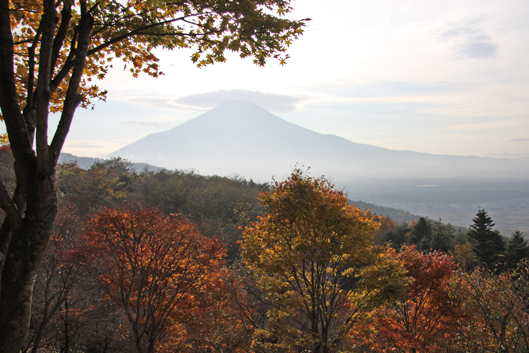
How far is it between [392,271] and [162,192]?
95.7 ft

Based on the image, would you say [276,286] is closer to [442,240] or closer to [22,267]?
[22,267]

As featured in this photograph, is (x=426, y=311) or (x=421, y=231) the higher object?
(x=426, y=311)

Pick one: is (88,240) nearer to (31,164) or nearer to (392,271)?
(31,164)

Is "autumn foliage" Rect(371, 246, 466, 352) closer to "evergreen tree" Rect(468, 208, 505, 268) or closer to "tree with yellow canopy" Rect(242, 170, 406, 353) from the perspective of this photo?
"tree with yellow canopy" Rect(242, 170, 406, 353)

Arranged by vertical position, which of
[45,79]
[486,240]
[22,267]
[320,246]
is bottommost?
[486,240]

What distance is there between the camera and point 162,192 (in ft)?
110

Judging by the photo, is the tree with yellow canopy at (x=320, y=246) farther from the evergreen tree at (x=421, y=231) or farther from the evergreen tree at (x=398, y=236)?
the evergreen tree at (x=398, y=236)

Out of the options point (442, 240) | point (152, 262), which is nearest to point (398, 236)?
point (442, 240)

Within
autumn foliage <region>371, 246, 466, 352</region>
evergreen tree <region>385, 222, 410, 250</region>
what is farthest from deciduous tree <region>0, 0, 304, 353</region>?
evergreen tree <region>385, 222, 410, 250</region>

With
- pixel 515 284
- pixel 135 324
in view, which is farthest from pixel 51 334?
pixel 515 284

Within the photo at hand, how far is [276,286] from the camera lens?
402 inches

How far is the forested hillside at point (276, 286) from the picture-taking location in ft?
27.7

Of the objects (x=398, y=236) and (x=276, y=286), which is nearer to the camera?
(x=276, y=286)

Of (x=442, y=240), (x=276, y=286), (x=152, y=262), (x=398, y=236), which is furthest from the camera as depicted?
(x=398, y=236)
